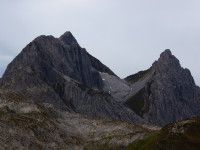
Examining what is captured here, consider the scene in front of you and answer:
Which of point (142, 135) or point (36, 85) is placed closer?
point (142, 135)

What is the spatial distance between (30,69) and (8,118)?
85.1m

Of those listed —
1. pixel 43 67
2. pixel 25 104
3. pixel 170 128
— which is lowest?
pixel 170 128

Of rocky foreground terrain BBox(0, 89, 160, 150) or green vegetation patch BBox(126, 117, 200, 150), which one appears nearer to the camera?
green vegetation patch BBox(126, 117, 200, 150)

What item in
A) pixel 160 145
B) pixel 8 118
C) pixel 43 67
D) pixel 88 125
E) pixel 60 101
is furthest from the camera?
pixel 43 67

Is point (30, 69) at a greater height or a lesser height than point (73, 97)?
greater

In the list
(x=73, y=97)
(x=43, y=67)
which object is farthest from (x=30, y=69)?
(x=73, y=97)

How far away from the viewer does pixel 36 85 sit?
171 meters

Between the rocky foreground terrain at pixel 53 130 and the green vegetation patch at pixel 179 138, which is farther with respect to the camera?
the rocky foreground terrain at pixel 53 130

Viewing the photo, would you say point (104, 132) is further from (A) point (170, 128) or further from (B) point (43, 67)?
(B) point (43, 67)

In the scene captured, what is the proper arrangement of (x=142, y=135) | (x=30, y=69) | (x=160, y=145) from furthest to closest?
(x=30, y=69) < (x=142, y=135) < (x=160, y=145)

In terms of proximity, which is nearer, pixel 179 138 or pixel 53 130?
pixel 179 138

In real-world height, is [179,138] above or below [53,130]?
below

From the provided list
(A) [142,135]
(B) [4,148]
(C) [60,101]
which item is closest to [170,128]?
(A) [142,135]

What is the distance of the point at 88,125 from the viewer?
114875 mm
